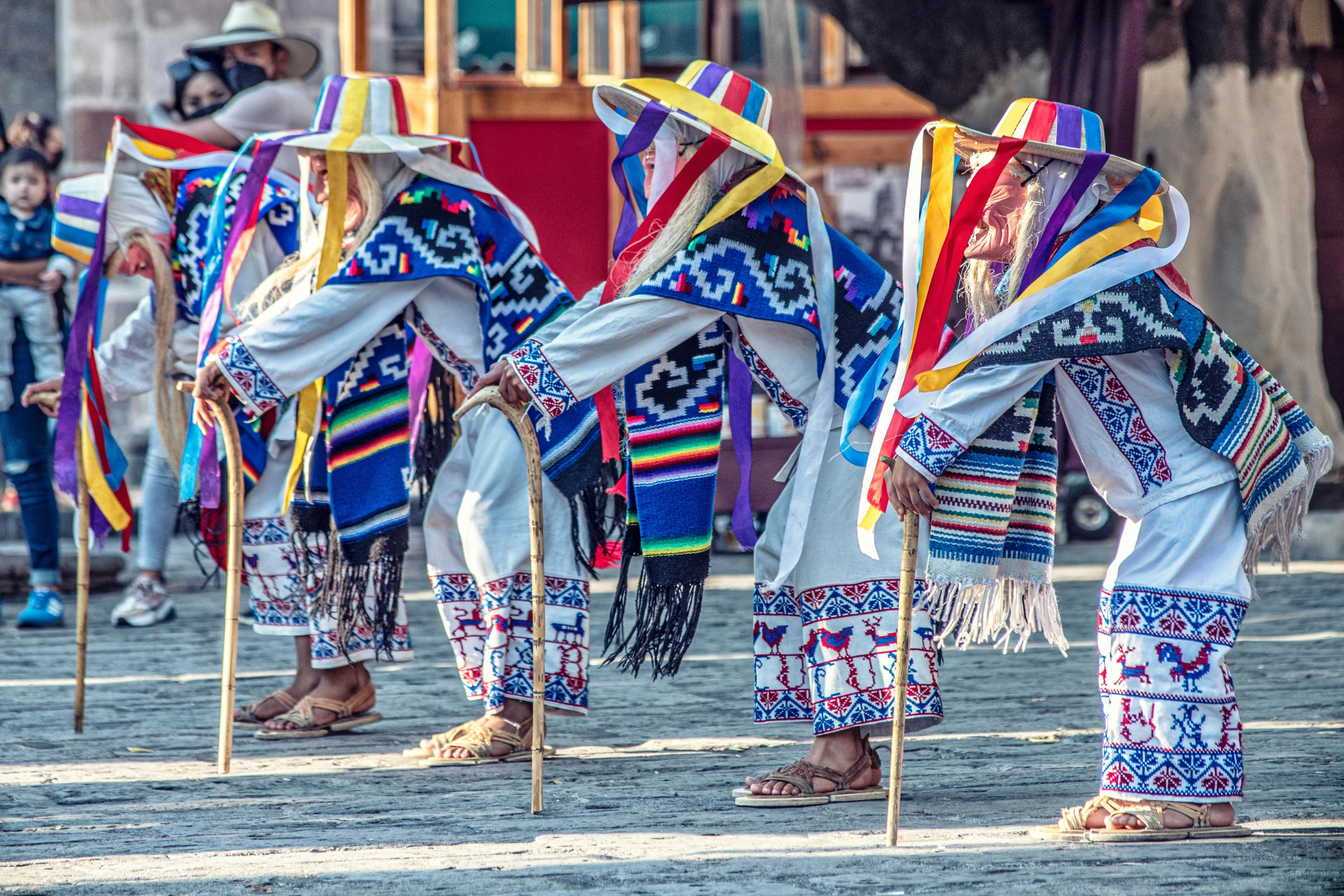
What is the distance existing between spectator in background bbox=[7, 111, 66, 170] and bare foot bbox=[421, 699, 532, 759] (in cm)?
Answer: 386

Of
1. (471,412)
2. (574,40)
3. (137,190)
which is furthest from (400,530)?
(574,40)

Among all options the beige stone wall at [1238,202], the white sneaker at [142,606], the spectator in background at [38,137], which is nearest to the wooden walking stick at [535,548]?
the white sneaker at [142,606]

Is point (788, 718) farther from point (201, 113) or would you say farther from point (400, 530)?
point (201, 113)

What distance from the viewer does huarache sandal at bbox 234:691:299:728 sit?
497cm

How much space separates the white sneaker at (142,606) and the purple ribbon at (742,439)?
3643 millimetres

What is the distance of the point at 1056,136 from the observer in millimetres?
3504

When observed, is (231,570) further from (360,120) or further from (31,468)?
(31,468)

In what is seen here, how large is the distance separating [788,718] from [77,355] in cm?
256

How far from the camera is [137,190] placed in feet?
17.4

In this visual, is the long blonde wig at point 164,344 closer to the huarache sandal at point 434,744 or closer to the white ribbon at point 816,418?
the huarache sandal at point 434,744

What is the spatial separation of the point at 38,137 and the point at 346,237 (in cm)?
323

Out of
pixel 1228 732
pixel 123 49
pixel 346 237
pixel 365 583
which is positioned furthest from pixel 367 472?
pixel 123 49

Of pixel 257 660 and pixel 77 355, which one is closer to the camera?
pixel 77 355

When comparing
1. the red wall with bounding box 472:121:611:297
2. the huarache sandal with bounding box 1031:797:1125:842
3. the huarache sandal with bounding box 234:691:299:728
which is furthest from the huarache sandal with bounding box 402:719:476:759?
the red wall with bounding box 472:121:611:297
